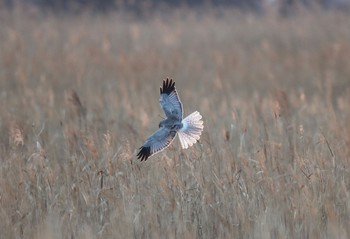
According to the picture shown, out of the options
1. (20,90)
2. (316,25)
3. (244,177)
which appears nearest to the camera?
(244,177)

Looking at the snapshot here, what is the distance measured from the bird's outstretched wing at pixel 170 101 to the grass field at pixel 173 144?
0.31 m

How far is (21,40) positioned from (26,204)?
4219 mm

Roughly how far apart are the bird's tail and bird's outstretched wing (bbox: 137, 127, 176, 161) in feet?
0.15

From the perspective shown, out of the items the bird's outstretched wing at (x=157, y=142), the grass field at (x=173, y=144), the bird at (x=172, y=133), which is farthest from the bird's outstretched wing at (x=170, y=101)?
the grass field at (x=173, y=144)

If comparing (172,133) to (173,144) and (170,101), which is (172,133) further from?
(173,144)

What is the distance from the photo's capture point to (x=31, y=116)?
5.61m

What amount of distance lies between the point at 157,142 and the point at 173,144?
116 centimetres

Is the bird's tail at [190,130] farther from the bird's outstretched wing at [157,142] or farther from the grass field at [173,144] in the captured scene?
the grass field at [173,144]

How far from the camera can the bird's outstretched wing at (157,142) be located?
3.34 meters

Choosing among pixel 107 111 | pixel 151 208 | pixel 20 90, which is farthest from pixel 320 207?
pixel 20 90

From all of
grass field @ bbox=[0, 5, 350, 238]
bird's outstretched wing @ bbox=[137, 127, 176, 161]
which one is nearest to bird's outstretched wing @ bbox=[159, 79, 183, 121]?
bird's outstretched wing @ bbox=[137, 127, 176, 161]

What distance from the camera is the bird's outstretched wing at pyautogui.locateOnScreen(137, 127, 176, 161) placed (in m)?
3.34

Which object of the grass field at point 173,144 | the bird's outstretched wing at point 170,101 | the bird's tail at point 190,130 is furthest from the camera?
the grass field at point 173,144

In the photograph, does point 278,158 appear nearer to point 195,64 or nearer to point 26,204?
point 26,204
